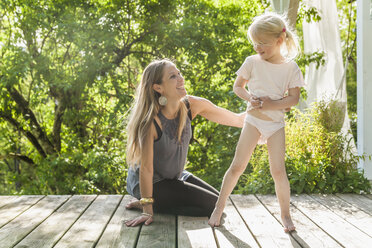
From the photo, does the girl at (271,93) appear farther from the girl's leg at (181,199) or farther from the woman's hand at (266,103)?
the girl's leg at (181,199)

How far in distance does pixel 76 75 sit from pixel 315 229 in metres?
3.71

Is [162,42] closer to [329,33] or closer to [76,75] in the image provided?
[76,75]

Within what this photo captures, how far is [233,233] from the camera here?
2.47 meters

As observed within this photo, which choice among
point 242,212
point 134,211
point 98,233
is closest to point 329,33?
point 242,212

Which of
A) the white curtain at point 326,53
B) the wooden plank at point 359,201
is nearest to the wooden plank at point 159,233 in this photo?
Answer: the wooden plank at point 359,201

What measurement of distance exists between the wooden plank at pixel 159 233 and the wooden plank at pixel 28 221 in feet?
2.31

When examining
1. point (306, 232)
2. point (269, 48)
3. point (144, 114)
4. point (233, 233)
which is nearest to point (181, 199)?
point (233, 233)

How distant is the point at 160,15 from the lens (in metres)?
5.59

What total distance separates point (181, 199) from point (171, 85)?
0.76 m

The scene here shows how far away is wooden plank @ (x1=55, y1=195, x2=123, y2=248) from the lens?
233 centimetres

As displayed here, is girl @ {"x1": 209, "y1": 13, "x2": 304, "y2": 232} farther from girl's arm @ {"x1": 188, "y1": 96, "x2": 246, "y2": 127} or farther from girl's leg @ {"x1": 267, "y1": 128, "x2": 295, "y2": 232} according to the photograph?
girl's arm @ {"x1": 188, "y1": 96, "x2": 246, "y2": 127}

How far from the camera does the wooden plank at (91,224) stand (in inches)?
91.9

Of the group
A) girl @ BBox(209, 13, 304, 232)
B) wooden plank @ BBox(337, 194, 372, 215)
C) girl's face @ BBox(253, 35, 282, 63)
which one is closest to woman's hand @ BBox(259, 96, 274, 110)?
girl @ BBox(209, 13, 304, 232)

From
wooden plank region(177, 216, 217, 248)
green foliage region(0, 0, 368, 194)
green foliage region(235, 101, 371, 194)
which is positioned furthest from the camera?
green foliage region(0, 0, 368, 194)
